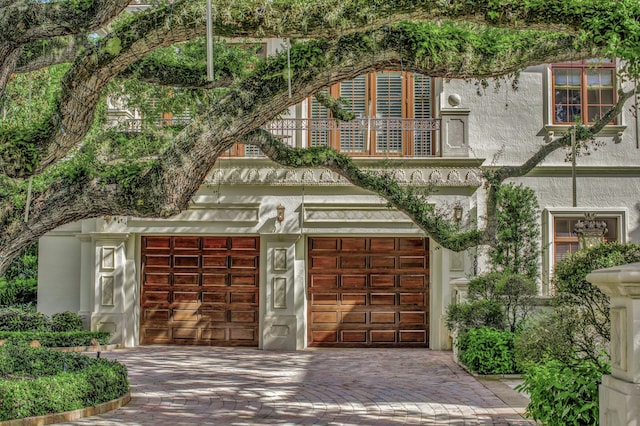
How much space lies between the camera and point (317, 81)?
712 cm

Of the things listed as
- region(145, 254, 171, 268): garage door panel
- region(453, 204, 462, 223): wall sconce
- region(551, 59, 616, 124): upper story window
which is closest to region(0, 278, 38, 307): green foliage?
region(145, 254, 171, 268): garage door panel

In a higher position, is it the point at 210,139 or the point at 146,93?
the point at 146,93

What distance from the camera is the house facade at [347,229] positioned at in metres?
16.9

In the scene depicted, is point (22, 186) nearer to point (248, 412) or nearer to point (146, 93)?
point (146, 93)

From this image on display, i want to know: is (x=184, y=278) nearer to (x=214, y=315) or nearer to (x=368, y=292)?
(x=214, y=315)

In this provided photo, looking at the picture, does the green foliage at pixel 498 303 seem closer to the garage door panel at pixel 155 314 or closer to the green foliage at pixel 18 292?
the garage door panel at pixel 155 314

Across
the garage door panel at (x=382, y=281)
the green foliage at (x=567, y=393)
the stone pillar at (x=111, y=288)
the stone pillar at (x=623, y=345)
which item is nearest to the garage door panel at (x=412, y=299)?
the garage door panel at (x=382, y=281)

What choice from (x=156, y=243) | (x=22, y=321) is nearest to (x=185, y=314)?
(x=156, y=243)

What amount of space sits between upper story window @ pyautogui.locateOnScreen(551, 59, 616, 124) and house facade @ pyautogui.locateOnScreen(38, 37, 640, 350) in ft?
0.11

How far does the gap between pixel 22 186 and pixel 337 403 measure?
523 cm

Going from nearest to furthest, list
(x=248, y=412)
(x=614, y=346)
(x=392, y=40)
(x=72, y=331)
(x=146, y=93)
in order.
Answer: (x=614, y=346), (x=392, y=40), (x=248, y=412), (x=146, y=93), (x=72, y=331)

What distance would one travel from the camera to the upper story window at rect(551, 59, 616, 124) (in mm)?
17594

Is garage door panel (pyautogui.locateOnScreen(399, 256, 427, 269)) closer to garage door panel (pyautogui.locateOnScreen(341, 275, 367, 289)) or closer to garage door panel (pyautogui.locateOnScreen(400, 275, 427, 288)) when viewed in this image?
garage door panel (pyautogui.locateOnScreen(400, 275, 427, 288))

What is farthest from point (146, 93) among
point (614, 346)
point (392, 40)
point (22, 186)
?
point (614, 346)
